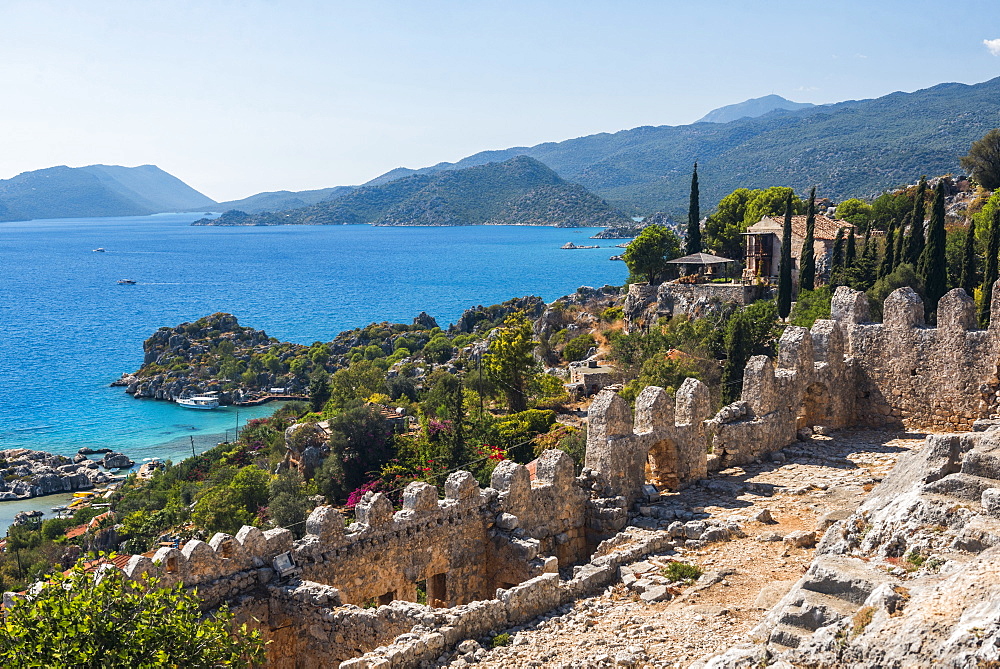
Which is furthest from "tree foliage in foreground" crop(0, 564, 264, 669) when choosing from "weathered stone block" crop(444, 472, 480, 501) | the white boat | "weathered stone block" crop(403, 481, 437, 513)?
the white boat

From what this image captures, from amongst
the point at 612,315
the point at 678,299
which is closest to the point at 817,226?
the point at 678,299

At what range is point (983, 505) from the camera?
8.50 meters

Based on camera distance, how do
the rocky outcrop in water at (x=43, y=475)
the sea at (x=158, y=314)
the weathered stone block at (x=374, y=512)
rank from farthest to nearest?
1. the sea at (x=158, y=314)
2. the rocky outcrop in water at (x=43, y=475)
3. the weathered stone block at (x=374, y=512)

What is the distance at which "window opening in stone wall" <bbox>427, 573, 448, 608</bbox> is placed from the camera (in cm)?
1252

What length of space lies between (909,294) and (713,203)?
7304 inches

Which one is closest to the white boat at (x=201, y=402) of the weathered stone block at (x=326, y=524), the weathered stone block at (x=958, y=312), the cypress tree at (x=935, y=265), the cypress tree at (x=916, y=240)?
the cypress tree at (x=916, y=240)

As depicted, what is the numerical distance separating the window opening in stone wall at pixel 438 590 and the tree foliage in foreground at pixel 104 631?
14.5 feet

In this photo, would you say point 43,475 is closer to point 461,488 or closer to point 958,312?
point 461,488

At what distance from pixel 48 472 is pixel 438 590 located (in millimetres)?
48900

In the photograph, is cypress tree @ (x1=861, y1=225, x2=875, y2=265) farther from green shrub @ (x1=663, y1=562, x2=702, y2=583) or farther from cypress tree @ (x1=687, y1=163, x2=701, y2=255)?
green shrub @ (x1=663, y1=562, x2=702, y2=583)

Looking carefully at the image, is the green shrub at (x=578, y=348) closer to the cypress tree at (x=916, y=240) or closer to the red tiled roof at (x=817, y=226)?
the red tiled roof at (x=817, y=226)

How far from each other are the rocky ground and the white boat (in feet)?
225

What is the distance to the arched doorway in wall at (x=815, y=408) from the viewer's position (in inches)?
727

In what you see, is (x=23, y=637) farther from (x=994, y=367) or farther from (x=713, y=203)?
(x=713, y=203)
